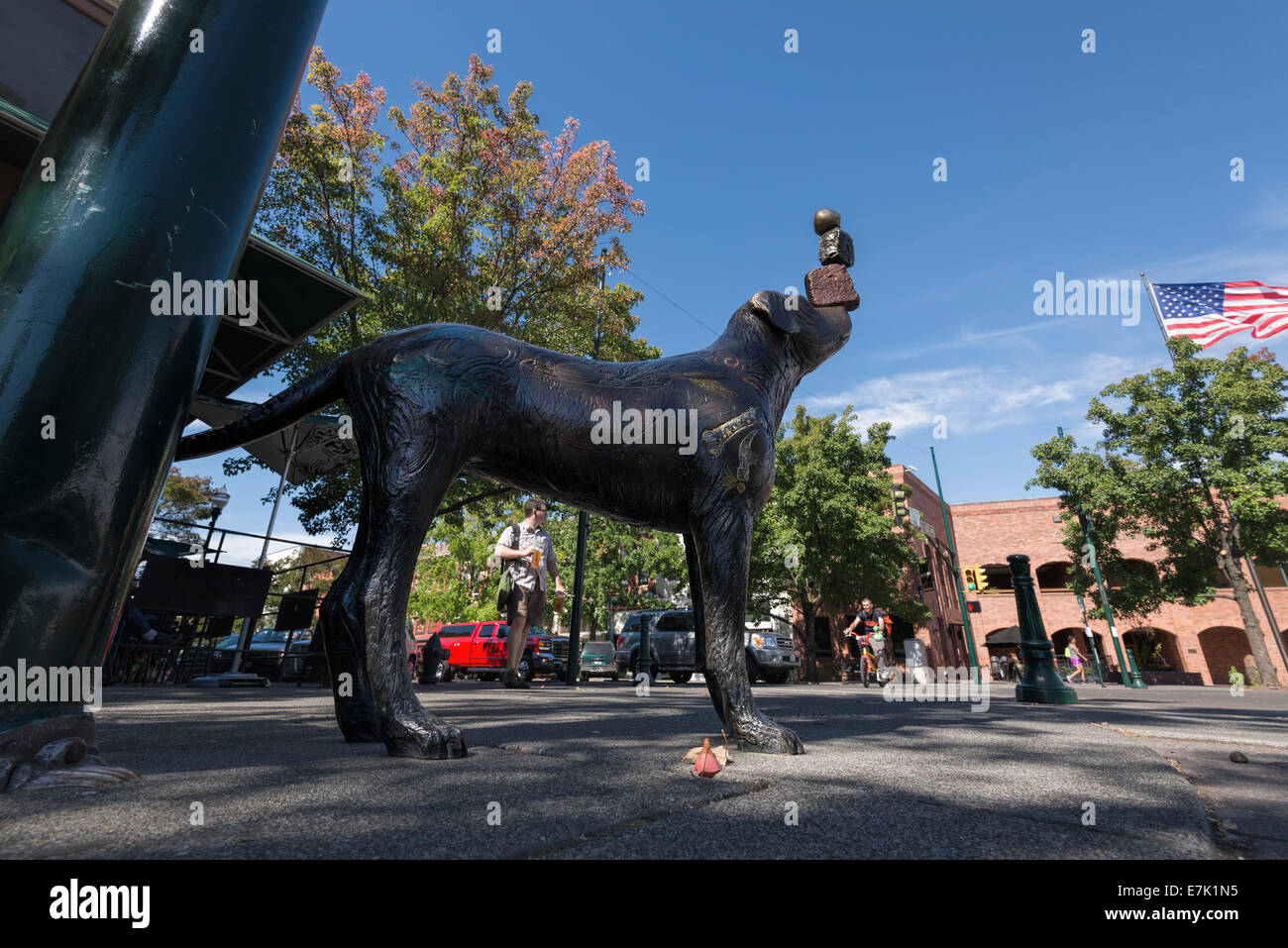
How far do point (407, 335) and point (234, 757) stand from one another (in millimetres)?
1434

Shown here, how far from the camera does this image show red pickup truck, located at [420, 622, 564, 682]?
1944 cm

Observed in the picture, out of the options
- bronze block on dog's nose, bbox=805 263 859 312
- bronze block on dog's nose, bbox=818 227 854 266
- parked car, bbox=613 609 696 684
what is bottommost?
parked car, bbox=613 609 696 684

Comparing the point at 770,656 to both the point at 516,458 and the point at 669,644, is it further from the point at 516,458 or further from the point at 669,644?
the point at 516,458

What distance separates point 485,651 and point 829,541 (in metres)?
12.8

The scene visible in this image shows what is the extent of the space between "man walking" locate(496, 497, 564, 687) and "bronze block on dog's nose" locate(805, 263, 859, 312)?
4.50 metres

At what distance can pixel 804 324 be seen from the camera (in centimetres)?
257

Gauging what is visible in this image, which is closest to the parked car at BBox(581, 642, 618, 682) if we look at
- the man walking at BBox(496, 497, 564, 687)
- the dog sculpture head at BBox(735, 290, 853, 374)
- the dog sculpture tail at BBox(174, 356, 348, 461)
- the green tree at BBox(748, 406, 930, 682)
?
the green tree at BBox(748, 406, 930, 682)

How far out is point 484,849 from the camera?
0.92 metres

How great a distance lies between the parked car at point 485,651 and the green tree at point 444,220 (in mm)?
8451

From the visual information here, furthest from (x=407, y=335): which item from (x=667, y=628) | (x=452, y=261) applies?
(x=667, y=628)

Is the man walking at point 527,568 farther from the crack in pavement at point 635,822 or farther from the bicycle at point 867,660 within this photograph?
the bicycle at point 867,660

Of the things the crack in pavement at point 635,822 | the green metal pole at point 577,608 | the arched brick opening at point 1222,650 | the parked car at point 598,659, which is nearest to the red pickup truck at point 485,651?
the parked car at point 598,659

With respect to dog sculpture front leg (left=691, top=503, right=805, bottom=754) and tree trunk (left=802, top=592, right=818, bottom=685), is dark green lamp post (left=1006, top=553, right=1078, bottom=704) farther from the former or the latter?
tree trunk (left=802, top=592, right=818, bottom=685)
